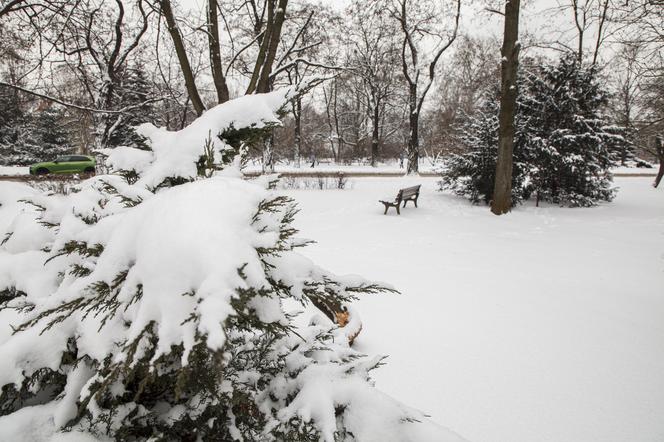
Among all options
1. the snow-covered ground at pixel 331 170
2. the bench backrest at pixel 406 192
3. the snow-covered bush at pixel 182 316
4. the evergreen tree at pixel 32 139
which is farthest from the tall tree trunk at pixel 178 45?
the evergreen tree at pixel 32 139

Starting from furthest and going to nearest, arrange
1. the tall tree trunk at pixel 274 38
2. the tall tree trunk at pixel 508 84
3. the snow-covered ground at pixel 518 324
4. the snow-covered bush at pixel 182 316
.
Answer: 1. the tall tree trunk at pixel 508 84
2. the tall tree trunk at pixel 274 38
3. the snow-covered ground at pixel 518 324
4. the snow-covered bush at pixel 182 316

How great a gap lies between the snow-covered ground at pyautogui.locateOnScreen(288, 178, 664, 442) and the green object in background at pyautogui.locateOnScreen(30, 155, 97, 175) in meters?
21.8

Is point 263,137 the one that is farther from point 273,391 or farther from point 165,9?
point 165,9

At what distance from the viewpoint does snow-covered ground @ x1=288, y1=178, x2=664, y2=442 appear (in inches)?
106

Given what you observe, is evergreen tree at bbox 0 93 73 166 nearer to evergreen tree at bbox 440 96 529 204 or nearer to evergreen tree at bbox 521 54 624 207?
evergreen tree at bbox 440 96 529 204

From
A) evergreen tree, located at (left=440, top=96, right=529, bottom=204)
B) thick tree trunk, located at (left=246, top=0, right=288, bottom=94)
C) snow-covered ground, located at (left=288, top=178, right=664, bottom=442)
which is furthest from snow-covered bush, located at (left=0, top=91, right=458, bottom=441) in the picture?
evergreen tree, located at (left=440, top=96, right=529, bottom=204)

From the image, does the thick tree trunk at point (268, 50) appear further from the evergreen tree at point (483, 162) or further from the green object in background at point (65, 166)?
the green object in background at point (65, 166)

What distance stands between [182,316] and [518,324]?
4217 millimetres

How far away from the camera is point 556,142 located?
1120 cm

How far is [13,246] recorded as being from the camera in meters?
1.75

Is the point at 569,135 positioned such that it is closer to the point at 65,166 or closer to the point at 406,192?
the point at 406,192

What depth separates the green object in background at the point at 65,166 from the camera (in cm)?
2131

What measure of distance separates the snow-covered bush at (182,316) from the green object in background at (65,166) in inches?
1007

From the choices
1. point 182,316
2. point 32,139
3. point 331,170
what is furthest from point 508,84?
point 32,139
